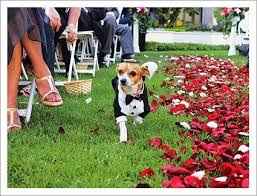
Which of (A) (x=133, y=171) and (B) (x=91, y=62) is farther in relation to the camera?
(B) (x=91, y=62)

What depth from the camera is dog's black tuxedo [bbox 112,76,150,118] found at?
3.30 m

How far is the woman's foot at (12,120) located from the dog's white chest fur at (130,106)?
1.82 feet

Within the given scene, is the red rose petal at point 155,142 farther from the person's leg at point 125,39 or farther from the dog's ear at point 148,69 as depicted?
the person's leg at point 125,39

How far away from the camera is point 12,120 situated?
333 centimetres

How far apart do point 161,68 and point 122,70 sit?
3.73 meters

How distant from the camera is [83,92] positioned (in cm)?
483

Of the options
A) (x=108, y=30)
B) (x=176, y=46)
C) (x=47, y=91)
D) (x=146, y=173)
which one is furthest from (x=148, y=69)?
(x=176, y=46)

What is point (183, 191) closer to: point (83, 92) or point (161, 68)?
point (83, 92)

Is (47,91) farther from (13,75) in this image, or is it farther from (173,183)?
(173,183)

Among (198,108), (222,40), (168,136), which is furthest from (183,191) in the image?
(222,40)

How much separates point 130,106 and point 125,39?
191 inches

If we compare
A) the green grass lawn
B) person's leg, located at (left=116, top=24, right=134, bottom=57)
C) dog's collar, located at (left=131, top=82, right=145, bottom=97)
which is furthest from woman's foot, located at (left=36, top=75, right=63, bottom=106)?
person's leg, located at (left=116, top=24, right=134, bottom=57)

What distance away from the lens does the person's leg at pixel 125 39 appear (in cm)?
783

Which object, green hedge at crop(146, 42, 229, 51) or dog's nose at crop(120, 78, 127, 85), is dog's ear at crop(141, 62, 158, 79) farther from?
green hedge at crop(146, 42, 229, 51)
